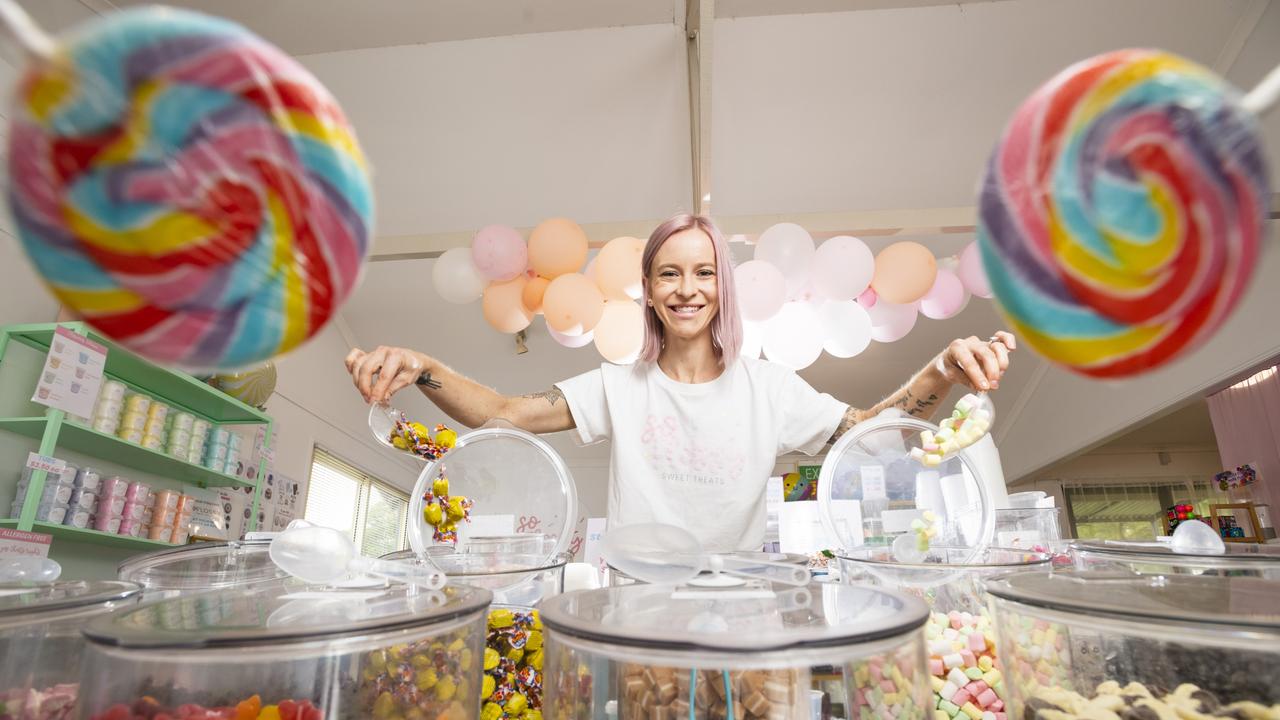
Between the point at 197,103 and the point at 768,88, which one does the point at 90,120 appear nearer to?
the point at 197,103

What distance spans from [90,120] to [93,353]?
321 cm

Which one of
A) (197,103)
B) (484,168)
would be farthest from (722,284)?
(484,168)

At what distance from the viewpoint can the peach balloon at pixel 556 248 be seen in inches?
123

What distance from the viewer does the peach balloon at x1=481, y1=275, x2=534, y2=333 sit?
10.7 feet

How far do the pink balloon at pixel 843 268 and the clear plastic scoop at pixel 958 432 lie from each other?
225 cm

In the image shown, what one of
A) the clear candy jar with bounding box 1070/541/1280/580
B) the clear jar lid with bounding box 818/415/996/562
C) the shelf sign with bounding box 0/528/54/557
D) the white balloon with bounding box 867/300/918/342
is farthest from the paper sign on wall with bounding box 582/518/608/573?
the clear candy jar with bounding box 1070/541/1280/580

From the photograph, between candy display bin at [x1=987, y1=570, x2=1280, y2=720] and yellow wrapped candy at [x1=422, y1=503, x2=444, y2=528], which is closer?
candy display bin at [x1=987, y1=570, x2=1280, y2=720]

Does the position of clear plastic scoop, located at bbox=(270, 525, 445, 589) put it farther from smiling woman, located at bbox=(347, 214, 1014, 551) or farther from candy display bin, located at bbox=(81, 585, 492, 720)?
smiling woman, located at bbox=(347, 214, 1014, 551)

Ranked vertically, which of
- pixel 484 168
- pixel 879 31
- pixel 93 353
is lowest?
pixel 93 353

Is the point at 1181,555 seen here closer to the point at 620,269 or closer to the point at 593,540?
the point at 620,269

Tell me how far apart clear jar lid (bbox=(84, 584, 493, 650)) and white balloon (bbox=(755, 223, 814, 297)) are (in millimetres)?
2701

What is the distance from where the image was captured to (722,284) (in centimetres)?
138

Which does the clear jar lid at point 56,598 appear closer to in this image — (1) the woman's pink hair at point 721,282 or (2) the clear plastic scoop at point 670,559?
(2) the clear plastic scoop at point 670,559

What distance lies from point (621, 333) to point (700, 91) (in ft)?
3.99
